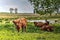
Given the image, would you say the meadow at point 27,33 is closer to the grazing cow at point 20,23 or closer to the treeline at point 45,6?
the grazing cow at point 20,23

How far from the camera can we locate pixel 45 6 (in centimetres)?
1254

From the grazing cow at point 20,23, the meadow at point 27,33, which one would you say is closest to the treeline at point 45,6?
the meadow at point 27,33

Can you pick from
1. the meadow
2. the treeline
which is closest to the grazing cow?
the meadow

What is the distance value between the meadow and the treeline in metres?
0.85

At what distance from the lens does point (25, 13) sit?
11.9m

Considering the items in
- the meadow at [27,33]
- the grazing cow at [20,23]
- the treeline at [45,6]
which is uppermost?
the treeline at [45,6]

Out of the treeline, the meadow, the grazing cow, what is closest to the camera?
the meadow

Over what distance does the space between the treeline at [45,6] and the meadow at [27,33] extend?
0.85 meters

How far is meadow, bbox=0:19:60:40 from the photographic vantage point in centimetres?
866

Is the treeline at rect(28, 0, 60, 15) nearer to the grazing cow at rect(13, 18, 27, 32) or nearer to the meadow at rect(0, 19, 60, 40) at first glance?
the meadow at rect(0, 19, 60, 40)

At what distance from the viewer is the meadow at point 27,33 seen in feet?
28.4

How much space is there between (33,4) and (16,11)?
37.2 inches

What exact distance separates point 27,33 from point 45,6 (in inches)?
122

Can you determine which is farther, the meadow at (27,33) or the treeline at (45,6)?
the treeline at (45,6)
